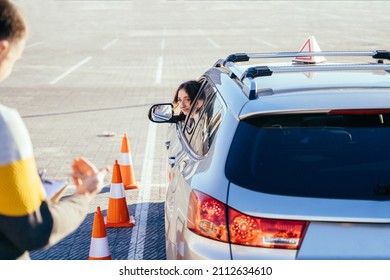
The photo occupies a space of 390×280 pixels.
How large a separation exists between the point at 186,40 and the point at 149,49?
5586 mm

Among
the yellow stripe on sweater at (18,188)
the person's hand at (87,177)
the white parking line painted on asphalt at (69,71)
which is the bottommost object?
the white parking line painted on asphalt at (69,71)

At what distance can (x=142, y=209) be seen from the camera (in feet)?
27.9

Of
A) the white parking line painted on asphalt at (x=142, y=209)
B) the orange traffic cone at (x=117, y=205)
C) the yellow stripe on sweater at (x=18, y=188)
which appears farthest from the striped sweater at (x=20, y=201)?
the orange traffic cone at (x=117, y=205)

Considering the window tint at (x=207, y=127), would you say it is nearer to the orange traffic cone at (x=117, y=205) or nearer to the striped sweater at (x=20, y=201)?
the striped sweater at (x=20, y=201)

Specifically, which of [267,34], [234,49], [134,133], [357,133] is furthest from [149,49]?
[357,133]

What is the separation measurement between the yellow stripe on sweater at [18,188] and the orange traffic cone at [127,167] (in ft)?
21.1

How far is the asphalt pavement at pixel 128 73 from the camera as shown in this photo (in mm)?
8773

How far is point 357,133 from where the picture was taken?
3.99 m

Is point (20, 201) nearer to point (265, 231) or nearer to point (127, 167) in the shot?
point (265, 231)

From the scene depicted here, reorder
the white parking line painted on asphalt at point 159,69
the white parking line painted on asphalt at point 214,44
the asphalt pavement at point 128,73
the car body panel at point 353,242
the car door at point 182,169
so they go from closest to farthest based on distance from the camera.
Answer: the car body panel at point 353,242 → the car door at point 182,169 → the asphalt pavement at point 128,73 → the white parking line painted on asphalt at point 159,69 → the white parking line painted on asphalt at point 214,44

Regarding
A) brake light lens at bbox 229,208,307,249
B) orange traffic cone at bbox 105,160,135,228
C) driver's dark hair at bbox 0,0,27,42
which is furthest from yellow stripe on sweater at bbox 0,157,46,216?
orange traffic cone at bbox 105,160,135,228

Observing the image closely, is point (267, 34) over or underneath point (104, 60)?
underneath
